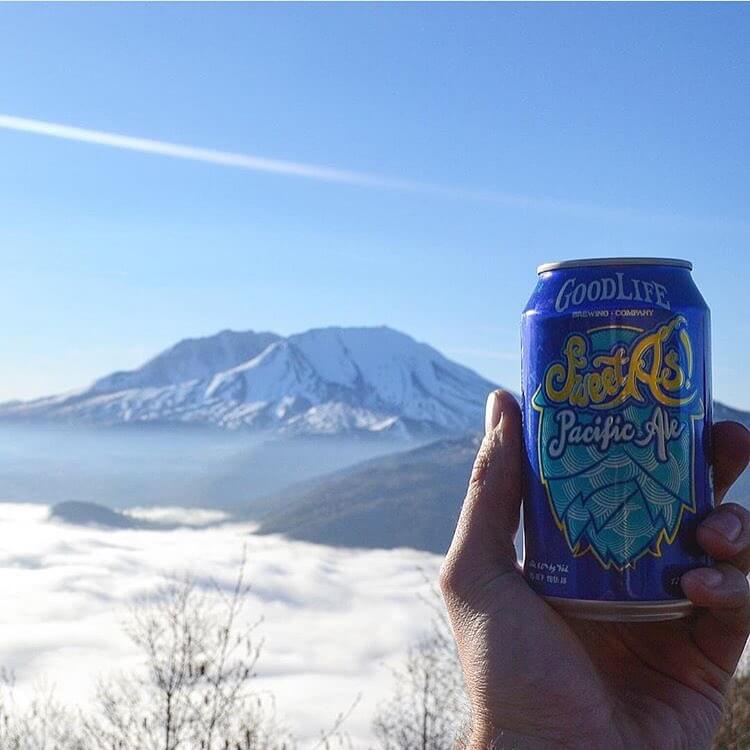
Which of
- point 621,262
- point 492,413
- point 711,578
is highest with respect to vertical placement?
A: point 621,262

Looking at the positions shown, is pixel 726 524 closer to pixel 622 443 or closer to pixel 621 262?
pixel 622 443

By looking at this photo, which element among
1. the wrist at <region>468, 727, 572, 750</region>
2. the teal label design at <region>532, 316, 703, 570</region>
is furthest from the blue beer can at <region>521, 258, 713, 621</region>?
the wrist at <region>468, 727, 572, 750</region>

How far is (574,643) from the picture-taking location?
8.07 feet

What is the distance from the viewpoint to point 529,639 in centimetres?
239

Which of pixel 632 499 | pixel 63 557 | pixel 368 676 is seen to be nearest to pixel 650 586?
pixel 632 499

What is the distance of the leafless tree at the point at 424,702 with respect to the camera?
28.4 m

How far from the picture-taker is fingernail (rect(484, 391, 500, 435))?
2590 mm

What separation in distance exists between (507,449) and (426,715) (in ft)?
92.1

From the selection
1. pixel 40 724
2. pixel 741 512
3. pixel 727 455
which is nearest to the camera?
pixel 741 512

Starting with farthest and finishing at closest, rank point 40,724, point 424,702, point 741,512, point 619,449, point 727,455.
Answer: point 424,702 < point 40,724 < point 727,455 < point 741,512 < point 619,449

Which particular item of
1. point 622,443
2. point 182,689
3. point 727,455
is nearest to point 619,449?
point 622,443

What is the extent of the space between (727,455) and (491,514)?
0.64 m

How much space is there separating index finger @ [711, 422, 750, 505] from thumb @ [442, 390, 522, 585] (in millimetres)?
525

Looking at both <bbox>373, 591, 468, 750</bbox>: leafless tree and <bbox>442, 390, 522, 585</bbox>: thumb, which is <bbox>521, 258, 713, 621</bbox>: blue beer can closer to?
<bbox>442, 390, 522, 585</bbox>: thumb
